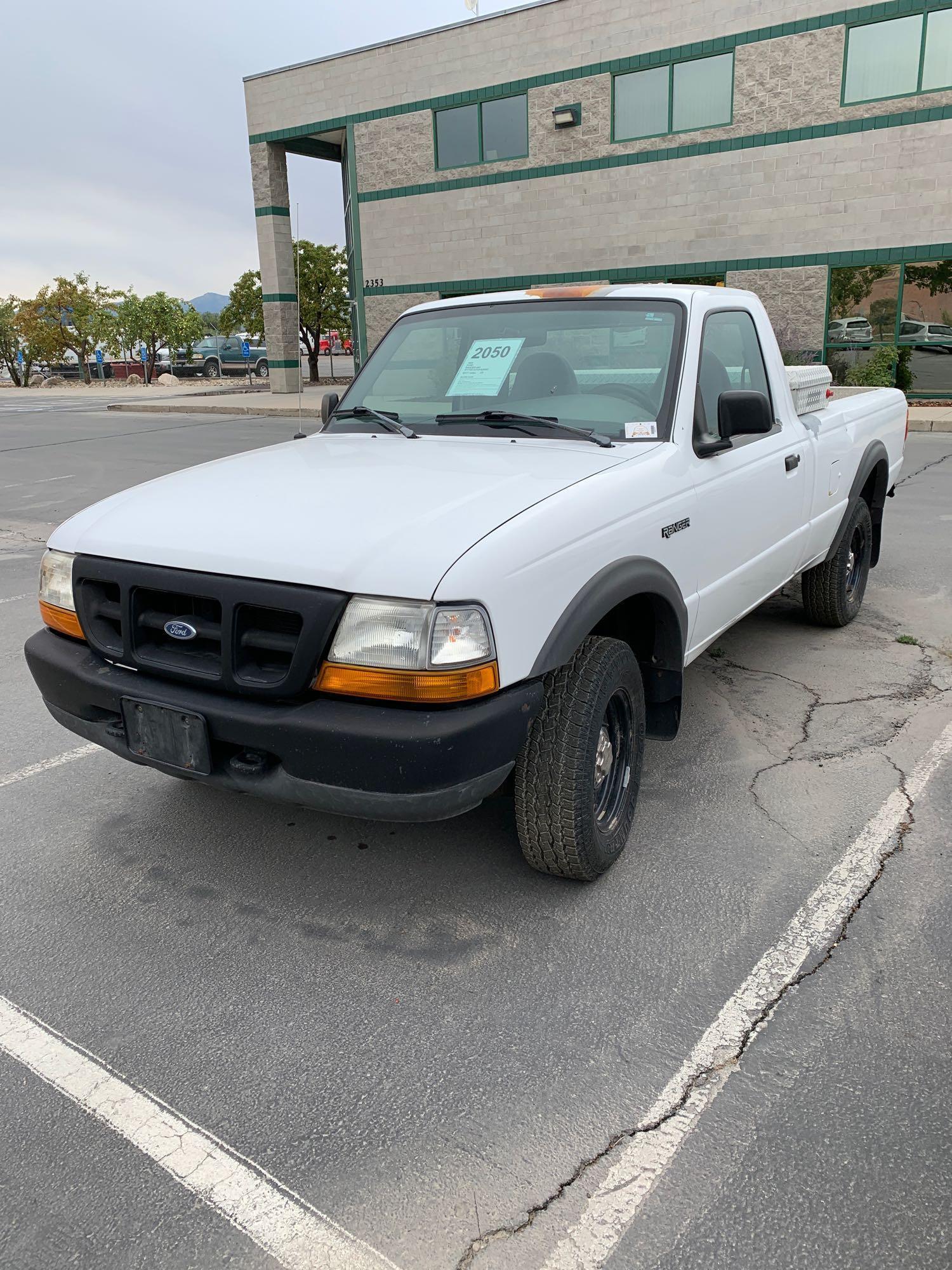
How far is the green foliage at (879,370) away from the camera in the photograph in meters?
19.2

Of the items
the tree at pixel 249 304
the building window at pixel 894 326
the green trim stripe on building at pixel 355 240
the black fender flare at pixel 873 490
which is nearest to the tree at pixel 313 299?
the tree at pixel 249 304

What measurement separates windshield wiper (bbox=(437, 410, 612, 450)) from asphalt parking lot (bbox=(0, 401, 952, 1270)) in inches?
54.7

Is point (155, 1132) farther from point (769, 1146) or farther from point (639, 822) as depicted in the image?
point (639, 822)

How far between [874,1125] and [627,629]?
175 cm

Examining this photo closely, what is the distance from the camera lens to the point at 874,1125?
86.9 inches

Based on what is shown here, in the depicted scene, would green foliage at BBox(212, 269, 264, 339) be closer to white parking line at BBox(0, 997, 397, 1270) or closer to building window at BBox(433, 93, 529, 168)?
building window at BBox(433, 93, 529, 168)

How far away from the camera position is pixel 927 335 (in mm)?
19328

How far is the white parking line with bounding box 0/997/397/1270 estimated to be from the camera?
193 centimetres

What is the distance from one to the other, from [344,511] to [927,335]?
64.6 ft

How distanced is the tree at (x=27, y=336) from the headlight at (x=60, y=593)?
48878 millimetres

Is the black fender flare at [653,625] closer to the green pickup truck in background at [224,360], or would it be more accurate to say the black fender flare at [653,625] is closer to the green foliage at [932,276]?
the green foliage at [932,276]

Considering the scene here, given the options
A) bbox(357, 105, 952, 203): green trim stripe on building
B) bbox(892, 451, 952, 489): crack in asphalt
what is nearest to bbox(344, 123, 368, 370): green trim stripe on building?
bbox(357, 105, 952, 203): green trim stripe on building

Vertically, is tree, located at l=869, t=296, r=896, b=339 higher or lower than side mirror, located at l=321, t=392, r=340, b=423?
higher

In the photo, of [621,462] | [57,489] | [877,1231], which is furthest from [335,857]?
[57,489]
